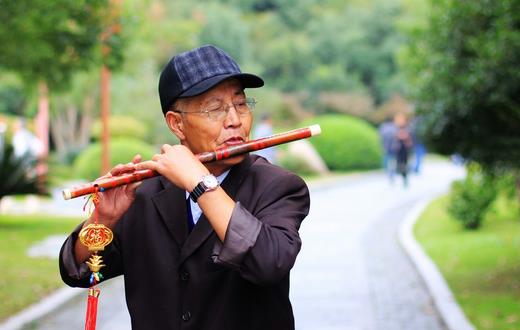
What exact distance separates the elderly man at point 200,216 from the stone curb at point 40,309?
4.87 metres

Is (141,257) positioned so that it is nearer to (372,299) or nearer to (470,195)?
(372,299)

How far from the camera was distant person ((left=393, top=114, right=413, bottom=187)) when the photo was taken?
24016mm

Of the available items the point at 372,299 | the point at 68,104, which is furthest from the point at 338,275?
the point at 68,104

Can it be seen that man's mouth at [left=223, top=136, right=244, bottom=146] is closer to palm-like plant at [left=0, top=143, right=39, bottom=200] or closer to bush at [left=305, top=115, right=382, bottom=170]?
palm-like plant at [left=0, top=143, right=39, bottom=200]

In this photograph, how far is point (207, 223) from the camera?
109 inches

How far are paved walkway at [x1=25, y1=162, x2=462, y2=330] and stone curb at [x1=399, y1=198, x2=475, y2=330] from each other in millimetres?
93

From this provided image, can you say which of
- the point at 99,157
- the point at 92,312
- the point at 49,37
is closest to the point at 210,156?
the point at 92,312

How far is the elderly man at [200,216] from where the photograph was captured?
2643mm

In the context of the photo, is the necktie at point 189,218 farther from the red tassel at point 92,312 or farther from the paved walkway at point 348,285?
the paved walkway at point 348,285

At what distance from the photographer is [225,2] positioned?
Answer: 55062mm

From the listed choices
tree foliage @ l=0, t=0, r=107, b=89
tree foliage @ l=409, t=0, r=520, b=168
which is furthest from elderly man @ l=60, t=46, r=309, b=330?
tree foliage @ l=0, t=0, r=107, b=89

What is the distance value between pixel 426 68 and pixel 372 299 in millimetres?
2160

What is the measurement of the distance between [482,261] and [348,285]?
1943 millimetres

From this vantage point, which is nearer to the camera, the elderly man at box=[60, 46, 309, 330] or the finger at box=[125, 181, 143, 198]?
the elderly man at box=[60, 46, 309, 330]
